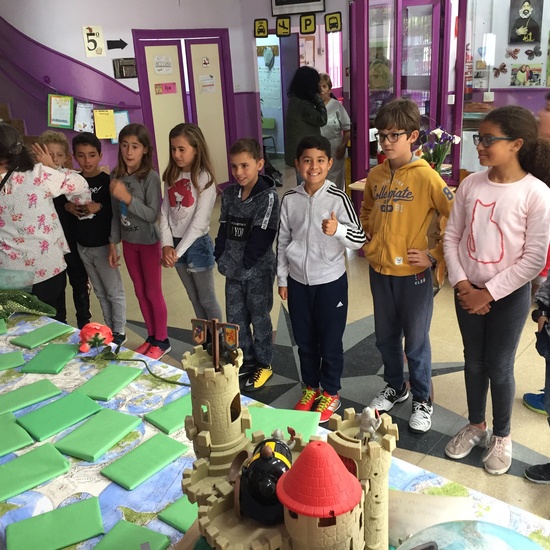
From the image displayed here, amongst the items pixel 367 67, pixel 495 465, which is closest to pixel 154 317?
pixel 495 465

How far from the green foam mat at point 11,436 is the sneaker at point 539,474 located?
62.4 inches

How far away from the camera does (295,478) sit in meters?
0.63

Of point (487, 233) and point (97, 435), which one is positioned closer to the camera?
point (97, 435)

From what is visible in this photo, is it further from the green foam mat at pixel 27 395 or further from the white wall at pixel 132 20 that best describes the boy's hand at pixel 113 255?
the white wall at pixel 132 20

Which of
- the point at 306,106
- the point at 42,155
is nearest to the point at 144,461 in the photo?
the point at 42,155

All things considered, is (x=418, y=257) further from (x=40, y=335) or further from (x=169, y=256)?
(x=40, y=335)

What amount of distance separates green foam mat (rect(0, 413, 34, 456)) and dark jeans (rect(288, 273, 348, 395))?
1.19 meters

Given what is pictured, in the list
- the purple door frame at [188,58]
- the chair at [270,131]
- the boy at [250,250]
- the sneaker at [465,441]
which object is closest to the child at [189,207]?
the boy at [250,250]

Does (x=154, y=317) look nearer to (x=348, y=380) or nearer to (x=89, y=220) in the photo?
(x=89, y=220)

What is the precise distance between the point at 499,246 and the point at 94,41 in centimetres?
461

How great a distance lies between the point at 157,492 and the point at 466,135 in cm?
335

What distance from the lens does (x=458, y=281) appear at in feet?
5.98

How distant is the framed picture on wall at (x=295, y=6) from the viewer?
18.3ft

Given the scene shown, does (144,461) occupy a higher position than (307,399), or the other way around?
(144,461)
